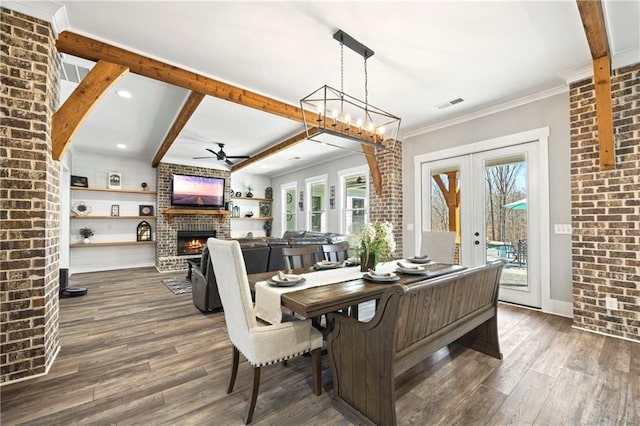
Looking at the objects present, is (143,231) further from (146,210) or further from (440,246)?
(440,246)

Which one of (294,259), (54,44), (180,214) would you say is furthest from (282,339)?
(180,214)

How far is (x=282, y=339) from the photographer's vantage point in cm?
172

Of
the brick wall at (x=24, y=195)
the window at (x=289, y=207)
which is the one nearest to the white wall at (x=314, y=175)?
the window at (x=289, y=207)

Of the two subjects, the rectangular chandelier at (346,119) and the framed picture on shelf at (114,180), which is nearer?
the rectangular chandelier at (346,119)

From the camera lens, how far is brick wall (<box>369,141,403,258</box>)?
5.06 meters

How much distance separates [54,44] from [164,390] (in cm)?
290

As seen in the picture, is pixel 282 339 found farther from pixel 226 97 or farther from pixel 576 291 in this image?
pixel 576 291

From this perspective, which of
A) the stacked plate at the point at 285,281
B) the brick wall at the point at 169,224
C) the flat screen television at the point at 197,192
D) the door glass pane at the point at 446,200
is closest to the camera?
the stacked plate at the point at 285,281

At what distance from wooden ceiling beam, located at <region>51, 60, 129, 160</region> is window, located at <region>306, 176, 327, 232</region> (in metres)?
5.03

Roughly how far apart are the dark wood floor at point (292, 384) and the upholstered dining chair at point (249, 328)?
0.34 metres

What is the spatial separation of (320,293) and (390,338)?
503 mm

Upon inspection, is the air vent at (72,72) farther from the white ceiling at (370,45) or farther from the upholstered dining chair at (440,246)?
the upholstered dining chair at (440,246)

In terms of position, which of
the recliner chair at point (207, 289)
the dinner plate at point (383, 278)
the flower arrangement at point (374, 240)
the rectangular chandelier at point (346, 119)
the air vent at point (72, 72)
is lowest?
the recliner chair at point (207, 289)

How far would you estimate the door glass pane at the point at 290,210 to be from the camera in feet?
27.7
